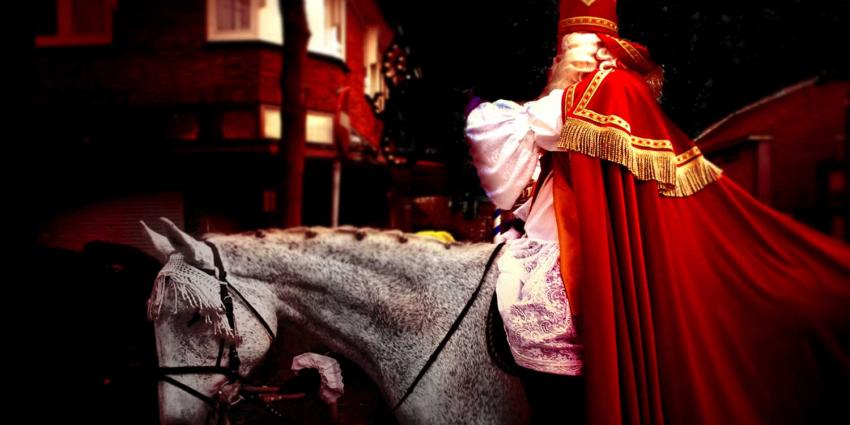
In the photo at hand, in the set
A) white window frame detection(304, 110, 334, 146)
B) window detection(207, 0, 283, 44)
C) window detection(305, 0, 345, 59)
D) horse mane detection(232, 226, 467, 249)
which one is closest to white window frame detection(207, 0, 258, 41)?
window detection(207, 0, 283, 44)

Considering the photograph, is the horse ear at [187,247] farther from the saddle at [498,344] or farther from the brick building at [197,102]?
the brick building at [197,102]

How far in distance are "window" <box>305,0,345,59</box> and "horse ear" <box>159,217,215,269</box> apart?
438cm

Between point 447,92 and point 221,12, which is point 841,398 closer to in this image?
point 447,92

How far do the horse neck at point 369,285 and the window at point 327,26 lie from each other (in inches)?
172

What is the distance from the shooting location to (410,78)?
154 inches

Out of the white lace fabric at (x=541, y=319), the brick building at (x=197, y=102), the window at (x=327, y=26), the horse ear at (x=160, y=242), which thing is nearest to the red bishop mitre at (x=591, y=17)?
the white lace fabric at (x=541, y=319)

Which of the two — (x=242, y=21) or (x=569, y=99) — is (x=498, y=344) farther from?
(x=242, y=21)

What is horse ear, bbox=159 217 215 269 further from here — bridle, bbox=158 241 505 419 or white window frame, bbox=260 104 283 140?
white window frame, bbox=260 104 283 140

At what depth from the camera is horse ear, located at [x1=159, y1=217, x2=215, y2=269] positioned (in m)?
1.57

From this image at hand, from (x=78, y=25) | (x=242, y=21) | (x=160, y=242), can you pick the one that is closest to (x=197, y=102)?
(x=242, y=21)

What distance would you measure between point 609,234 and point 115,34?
5.91 metres

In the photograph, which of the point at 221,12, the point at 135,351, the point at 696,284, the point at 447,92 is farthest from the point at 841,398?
the point at 221,12

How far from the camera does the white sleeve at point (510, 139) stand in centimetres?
158

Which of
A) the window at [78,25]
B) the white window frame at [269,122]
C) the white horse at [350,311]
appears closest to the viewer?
the white horse at [350,311]
